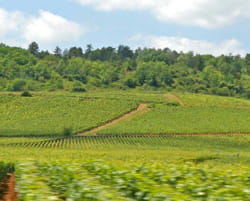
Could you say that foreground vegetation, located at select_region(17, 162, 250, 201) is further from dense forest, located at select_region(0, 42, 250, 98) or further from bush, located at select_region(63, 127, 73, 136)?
dense forest, located at select_region(0, 42, 250, 98)

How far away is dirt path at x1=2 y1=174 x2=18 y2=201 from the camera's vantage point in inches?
572

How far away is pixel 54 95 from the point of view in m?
116

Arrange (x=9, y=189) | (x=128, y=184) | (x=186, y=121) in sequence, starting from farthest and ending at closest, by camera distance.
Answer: (x=186, y=121) < (x=9, y=189) < (x=128, y=184)

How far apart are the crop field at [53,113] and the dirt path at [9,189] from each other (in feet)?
198

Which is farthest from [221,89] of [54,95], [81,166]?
[81,166]

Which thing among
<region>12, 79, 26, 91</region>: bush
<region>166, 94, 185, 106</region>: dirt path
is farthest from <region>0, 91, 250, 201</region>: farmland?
<region>12, 79, 26, 91</region>: bush

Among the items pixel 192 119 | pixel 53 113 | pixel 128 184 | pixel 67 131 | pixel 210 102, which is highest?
pixel 128 184

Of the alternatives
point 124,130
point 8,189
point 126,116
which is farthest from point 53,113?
point 8,189

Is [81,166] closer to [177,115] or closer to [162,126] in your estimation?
[162,126]

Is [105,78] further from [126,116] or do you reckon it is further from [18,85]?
[126,116]

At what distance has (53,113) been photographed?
97438mm

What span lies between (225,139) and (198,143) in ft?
26.5

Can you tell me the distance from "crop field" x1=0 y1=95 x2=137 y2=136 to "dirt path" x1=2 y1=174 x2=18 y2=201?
198 feet

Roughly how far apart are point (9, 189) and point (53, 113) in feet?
267
